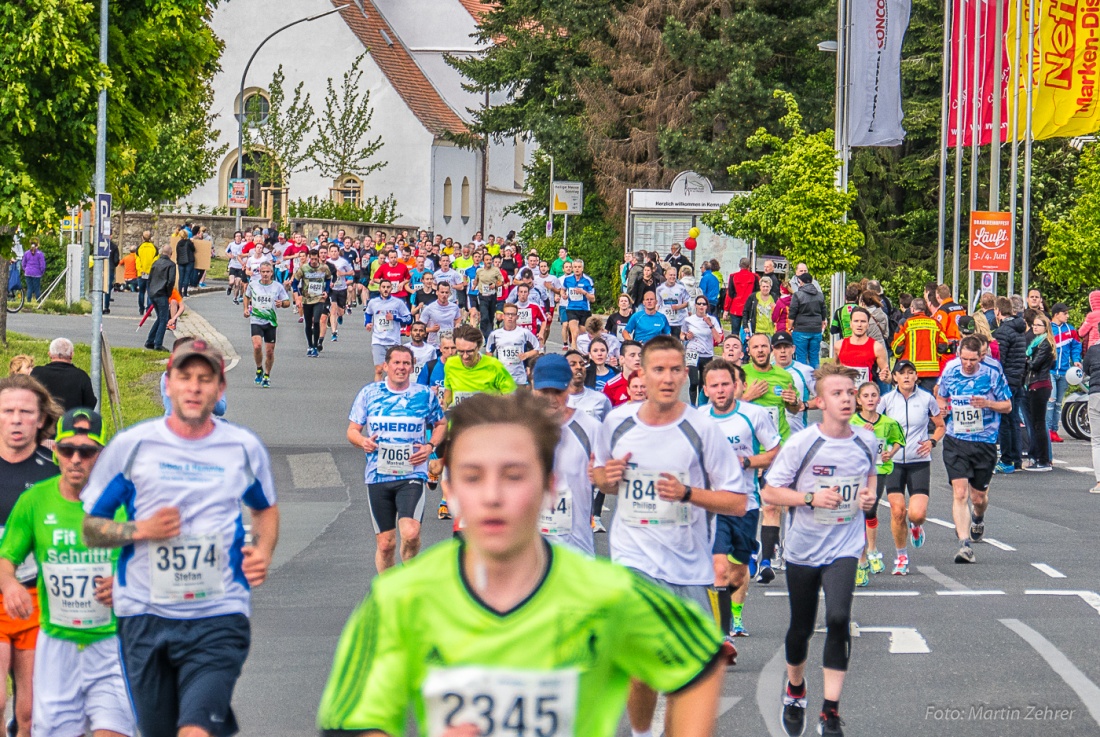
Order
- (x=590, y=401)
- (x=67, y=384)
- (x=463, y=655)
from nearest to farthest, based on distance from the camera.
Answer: (x=463, y=655) < (x=590, y=401) < (x=67, y=384)

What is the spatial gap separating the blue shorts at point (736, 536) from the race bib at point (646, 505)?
2413 mm

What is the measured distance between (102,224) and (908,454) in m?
9.00

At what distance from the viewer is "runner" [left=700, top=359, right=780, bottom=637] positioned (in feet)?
33.0

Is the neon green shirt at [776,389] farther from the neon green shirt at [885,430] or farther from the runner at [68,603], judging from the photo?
the runner at [68,603]

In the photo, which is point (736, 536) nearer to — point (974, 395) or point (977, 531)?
point (974, 395)

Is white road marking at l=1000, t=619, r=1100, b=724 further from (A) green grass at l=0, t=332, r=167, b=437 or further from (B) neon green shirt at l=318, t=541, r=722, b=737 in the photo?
(A) green grass at l=0, t=332, r=167, b=437

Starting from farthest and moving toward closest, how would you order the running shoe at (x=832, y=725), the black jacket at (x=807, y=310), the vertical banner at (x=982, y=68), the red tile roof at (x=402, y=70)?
the red tile roof at (x=402, y=70) < the vertical banner at (x=982, y=68) < the black jacket at (x=807, y=310) < the running shoe at (x=832, y=725)

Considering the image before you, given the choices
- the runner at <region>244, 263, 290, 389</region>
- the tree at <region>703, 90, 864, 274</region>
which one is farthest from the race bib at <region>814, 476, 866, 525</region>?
the tree at <region>703, 90, 864, 274</region>

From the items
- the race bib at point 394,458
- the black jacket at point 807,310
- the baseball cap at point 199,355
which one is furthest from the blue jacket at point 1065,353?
the baseball cap at point 199,355

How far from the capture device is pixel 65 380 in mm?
12914

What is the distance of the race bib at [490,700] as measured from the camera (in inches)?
128

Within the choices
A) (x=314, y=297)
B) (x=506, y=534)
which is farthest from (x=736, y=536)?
(x=314, y=297)

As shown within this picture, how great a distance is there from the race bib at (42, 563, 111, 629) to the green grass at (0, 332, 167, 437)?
1261 cm

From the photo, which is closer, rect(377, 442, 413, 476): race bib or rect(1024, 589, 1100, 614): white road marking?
rect(377, 442, 413, 476): race bib
